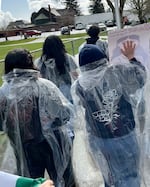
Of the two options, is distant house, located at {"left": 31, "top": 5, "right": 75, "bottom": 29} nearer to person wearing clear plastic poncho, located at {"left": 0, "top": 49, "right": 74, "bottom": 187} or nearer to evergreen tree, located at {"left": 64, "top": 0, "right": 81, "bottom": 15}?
evergreen tree, located at {"left": 64, "top": 0, "right": 81, "bottom": 15}

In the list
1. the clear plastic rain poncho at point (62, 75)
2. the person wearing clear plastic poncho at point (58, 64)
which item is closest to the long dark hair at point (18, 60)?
the person wearing clear plastic poncho at point (58, 64)

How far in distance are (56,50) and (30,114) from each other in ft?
5.19

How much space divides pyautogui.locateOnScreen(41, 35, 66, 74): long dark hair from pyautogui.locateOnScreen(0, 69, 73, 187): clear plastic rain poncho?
1.39 m

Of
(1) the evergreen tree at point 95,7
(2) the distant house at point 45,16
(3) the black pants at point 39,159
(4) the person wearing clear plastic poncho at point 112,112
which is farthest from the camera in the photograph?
(2) the distant house at point 45,16

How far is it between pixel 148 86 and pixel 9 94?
4.28 feet

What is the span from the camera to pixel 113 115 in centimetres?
321

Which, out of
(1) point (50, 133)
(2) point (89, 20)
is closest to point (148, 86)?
(1) point (50, 133)

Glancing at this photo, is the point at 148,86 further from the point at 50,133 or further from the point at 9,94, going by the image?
the point at 9,94

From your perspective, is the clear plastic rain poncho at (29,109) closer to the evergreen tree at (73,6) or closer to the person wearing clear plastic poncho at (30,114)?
the person wearing clear plastic poncho at (30,114)

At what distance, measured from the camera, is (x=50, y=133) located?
3.41m

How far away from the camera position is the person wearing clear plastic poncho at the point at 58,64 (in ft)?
15.5

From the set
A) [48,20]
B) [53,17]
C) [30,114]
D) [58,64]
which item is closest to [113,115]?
[30,114]

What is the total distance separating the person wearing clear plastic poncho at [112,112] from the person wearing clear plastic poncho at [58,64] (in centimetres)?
135

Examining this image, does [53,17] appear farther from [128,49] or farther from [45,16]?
[128,49]
